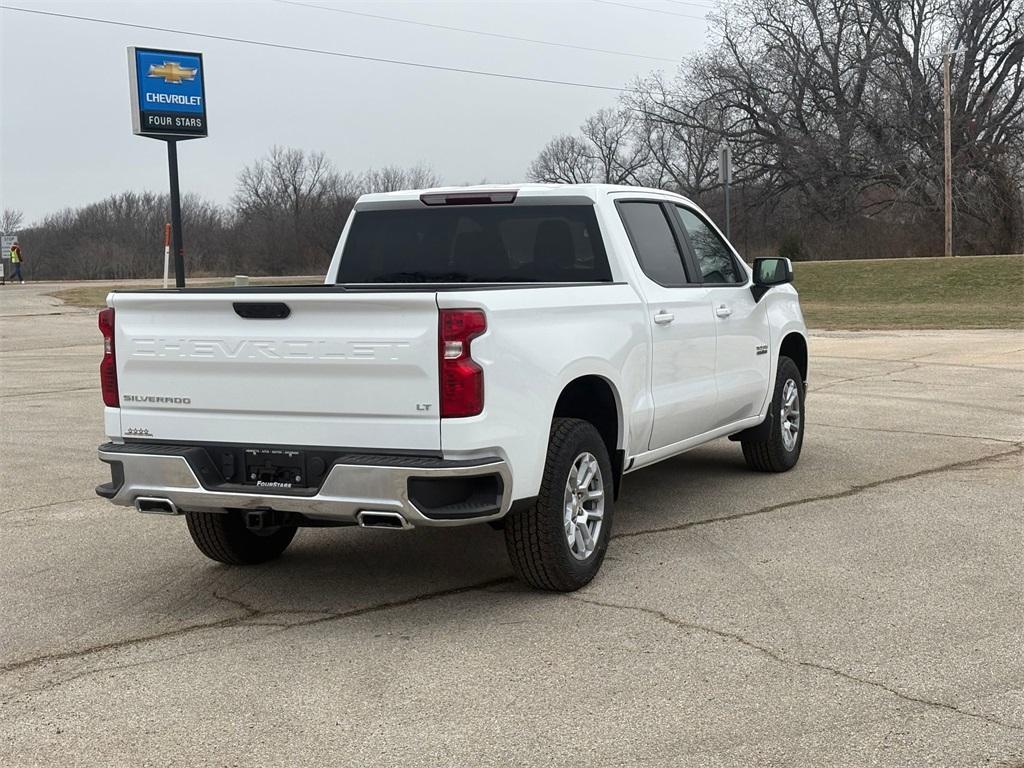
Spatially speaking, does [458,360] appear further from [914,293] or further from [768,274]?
[914,293]

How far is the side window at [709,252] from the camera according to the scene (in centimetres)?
758

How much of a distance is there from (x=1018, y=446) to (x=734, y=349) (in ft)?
10.6

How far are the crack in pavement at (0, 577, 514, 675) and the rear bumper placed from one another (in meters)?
0.48

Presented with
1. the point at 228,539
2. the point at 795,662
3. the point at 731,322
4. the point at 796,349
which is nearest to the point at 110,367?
the point at 228,539

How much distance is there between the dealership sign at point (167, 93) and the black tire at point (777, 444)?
15242mm

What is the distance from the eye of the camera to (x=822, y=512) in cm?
738

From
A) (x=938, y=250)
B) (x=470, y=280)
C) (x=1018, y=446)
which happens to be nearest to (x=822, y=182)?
(x=938, y=250)

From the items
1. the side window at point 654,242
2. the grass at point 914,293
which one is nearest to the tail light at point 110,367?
the side window at point 654,242

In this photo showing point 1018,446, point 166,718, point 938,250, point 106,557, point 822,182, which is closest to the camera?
point 166,718

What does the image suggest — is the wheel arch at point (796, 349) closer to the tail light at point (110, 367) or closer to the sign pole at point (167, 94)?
the tail light at point (110, 367)

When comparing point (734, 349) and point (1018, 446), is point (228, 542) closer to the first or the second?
point (734, 349)

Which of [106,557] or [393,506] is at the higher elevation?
[393,506]

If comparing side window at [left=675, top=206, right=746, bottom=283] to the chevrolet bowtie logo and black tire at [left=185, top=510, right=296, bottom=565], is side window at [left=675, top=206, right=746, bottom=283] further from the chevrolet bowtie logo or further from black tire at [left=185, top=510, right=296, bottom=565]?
the chevrolet bowtie logo

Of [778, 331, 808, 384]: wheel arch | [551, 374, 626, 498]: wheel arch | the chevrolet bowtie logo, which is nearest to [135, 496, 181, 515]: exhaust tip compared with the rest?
[551, 374, 626, 498]: wheel arch
